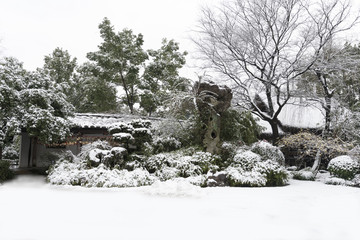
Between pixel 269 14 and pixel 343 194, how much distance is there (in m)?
8.07

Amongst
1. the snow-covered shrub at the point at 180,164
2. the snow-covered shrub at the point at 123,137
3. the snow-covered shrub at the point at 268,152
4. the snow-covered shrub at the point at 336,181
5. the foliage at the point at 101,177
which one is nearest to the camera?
the foliage at the point at 101,177

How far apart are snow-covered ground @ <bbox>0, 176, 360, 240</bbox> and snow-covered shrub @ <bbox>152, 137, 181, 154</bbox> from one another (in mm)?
3003

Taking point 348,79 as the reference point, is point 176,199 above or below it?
below

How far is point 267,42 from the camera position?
39.6 feet

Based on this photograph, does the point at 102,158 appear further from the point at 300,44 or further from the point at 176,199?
the point at 300,44

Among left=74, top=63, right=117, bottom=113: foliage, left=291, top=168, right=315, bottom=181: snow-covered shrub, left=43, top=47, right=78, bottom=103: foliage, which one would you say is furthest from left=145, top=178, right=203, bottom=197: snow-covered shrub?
left=43, top=47, right=78, bottom=103: foliage

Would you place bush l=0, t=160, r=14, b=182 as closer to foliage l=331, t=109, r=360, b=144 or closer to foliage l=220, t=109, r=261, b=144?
foliage l=220, t=109, r=261, b=144

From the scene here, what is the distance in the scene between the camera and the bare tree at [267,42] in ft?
37.4

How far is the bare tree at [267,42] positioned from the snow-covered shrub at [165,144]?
13.0 feet

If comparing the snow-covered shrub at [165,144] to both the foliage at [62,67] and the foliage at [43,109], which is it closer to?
the foliage at [43,109]

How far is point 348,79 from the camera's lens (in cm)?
1489

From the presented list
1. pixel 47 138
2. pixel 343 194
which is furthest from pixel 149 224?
pixel 47 138

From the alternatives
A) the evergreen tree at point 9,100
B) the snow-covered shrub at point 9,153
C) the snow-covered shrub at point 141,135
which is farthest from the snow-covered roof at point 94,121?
the snow-covered shrub at point 9,153

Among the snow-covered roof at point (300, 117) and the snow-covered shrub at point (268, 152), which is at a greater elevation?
the snow-covered roof at point (300, 117)
